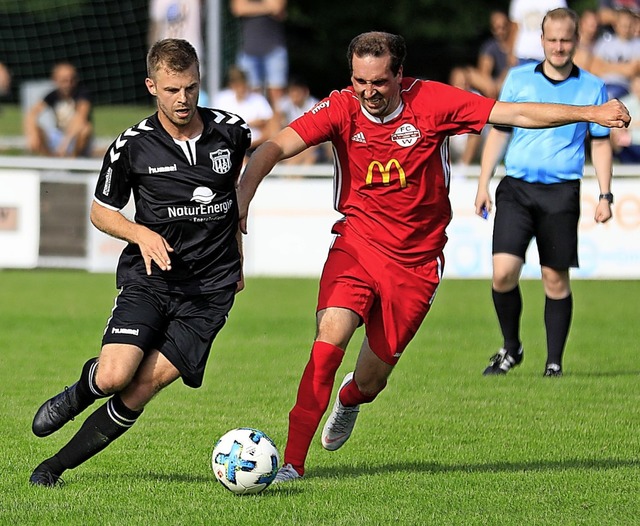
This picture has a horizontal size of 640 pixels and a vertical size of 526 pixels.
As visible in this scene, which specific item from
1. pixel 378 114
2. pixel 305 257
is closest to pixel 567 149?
pixel 378 114

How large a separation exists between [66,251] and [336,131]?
32.3 ft

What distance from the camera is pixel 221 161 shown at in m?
5.74

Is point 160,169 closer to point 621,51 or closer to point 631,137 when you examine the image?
point 631,137

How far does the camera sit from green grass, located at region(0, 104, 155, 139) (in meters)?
29.1

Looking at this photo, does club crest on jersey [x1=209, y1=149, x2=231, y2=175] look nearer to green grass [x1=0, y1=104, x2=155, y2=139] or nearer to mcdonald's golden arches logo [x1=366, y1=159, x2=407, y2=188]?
mcdonald's golden arches logo [x1=366, y1=159, x2=407, y2=188]

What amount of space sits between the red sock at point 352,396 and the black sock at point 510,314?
3045mm

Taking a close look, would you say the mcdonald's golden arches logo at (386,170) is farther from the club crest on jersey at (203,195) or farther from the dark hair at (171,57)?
the dark hair at (171,57)

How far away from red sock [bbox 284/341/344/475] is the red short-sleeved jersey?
0.66 meters

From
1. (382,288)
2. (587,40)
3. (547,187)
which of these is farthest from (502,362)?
(587,40)

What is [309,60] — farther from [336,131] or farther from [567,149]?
[336,131]

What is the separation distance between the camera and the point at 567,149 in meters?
8.93

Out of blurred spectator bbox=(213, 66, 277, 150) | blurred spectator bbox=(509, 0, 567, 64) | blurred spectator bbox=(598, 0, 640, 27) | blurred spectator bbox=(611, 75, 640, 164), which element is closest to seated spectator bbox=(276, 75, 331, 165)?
blurred spectator bbox=(213, 66, 277, 150)

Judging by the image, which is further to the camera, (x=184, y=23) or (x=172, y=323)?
(x=184, y=23)

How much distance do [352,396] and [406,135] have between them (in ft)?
4.33
